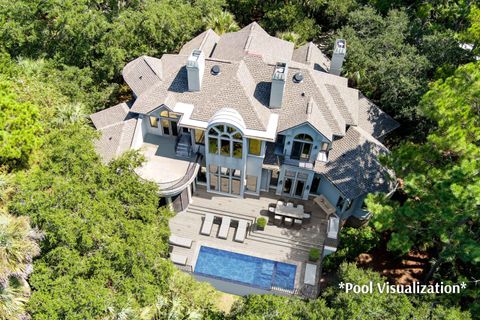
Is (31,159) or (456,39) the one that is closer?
(31,159)

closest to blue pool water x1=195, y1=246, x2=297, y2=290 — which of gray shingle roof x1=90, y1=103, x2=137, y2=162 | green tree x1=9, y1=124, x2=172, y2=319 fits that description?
green tree x1=9, y1=124, x2=172, y2=319

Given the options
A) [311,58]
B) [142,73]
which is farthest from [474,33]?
[142,73]

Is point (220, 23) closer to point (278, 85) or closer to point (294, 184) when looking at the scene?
point (278, 85)

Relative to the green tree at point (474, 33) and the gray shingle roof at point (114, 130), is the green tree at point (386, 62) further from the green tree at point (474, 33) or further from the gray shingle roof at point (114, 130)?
the gray shingle roof at point (114, 130)

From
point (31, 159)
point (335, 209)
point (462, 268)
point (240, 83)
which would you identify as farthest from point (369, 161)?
point (31, 159)

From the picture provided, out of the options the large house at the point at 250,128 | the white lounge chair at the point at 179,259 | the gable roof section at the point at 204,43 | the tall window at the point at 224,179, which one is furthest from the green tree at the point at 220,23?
the white lounge chair at the point at 179,259

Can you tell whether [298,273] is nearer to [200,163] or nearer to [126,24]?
[200,163]
